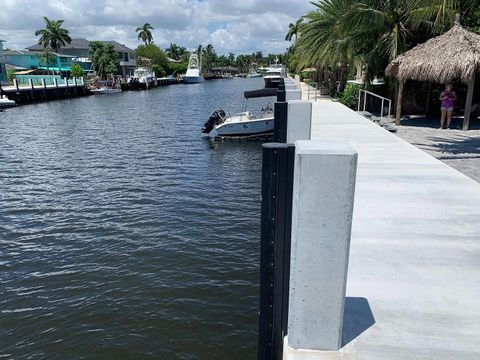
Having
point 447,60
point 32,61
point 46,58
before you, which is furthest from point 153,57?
point 447,60

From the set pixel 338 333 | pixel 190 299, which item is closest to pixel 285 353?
pixel 338 333

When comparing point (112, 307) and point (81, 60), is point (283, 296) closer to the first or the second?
point (112, 307)

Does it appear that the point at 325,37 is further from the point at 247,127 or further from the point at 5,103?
the point at 5,103

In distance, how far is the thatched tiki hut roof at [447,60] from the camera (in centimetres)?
1490

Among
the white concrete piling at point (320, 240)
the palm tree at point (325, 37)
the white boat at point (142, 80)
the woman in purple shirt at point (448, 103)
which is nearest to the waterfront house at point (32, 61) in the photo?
the white boat at point (142, 80)

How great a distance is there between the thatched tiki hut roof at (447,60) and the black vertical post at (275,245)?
14.2 m

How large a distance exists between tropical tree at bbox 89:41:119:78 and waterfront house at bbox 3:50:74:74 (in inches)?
217

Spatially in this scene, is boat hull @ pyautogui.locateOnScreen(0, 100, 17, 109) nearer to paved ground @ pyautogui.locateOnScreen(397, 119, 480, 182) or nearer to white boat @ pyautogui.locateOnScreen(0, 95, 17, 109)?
white boat @ pyautogui.locateOnScreen(0, 95, 17, 109)

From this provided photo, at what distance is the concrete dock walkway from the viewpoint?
3.40m

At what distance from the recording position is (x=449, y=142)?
46.0 feet

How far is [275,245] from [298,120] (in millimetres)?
4533

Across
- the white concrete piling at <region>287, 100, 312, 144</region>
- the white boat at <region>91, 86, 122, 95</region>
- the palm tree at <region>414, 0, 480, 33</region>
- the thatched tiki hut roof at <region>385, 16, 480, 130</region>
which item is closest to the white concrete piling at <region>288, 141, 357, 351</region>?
the white concrete piling at <region>287, 100, 312, 144</region>

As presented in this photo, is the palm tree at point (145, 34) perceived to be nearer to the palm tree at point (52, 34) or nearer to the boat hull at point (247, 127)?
the palm tree at point (52, 34)

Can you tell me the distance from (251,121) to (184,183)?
8.94 meters
